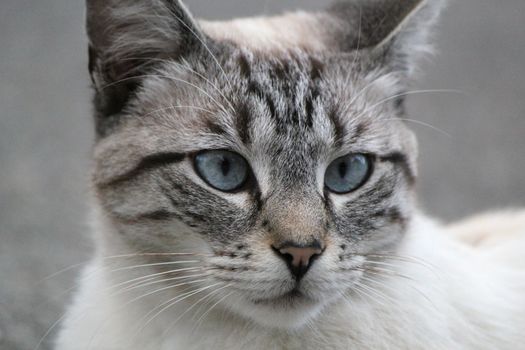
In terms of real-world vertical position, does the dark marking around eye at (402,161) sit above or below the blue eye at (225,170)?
above

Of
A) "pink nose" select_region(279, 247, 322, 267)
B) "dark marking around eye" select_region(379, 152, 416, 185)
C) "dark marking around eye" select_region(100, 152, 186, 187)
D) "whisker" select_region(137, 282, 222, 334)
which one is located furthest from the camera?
"dark marking around eye" select_region(379, 152, 416, 185)

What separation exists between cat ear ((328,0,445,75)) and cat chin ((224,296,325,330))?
2.82 feet

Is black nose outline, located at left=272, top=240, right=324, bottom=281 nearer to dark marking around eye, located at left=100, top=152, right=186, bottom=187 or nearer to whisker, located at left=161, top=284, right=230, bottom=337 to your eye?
whisker, located at left=161, top=284, right=230, bottom=337

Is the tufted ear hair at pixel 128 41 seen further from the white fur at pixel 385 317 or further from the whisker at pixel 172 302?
the whisker at pixel 172 302

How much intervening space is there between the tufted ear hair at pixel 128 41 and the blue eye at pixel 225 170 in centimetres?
40

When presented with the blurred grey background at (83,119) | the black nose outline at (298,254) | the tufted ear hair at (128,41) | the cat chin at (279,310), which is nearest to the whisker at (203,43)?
the tufted ear hair at (128,41)

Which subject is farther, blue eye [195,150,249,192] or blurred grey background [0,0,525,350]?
blurred grey background [0,0,525,350]

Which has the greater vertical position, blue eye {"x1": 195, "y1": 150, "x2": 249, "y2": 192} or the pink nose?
blue eye {"x1": 195, "y1": 150, "x2": 249, "y2": 192}

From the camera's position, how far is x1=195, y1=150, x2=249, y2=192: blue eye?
2059 millimetres

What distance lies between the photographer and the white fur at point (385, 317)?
83.7 inches

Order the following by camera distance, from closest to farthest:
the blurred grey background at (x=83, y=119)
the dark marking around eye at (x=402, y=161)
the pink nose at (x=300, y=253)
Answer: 1. the pink nose at (x=300, y=253)
2. the dark marking around eye at (x=402, y=161)
3. the blurred grey background at (x=83, y=119)

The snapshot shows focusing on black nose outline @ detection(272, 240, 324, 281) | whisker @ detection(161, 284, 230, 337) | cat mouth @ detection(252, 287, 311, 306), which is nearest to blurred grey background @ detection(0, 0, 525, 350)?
whisker @ detection(161, 284, 230, 337)

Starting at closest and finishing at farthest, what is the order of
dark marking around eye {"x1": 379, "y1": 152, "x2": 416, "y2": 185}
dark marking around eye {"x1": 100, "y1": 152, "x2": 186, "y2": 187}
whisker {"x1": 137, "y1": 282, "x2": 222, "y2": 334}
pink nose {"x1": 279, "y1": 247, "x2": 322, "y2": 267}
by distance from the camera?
pink nose {"x1": 279, "y1": 247, "x2": 322, "y2": 267}
whisker {"x1": 137, "y1": 282, "x2": 222, "y2": 334}
dark marking around eye {"x1": 100, "y1": 152, "x2": 186, "y2": 187}
dark marking around eye {"x1": 379, "y1": 152, "x2": 416, "y2": 185}

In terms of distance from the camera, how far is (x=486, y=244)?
2887 mm
